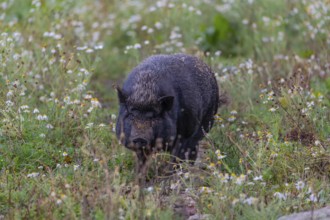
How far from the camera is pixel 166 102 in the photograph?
6406 millimetres

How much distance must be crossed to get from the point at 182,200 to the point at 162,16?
5.89 m

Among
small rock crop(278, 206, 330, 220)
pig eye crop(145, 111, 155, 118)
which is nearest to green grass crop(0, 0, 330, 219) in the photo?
small rock crop(278, 206, 330, 220)

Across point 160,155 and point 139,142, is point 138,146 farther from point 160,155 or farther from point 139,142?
point 160,155

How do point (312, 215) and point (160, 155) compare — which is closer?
point (312, 215)

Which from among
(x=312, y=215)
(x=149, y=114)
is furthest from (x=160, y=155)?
(x=312, y=215)

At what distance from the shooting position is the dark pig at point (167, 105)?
6.32 meters

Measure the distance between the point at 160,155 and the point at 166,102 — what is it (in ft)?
1.96

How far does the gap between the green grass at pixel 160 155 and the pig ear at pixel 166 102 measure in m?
0.43

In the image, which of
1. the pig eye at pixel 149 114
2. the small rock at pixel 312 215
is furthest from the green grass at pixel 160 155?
the pig eye at pixel 149 114

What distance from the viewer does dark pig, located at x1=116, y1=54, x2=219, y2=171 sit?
20.7 ft

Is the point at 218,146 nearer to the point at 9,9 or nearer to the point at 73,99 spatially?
the point at 73,99

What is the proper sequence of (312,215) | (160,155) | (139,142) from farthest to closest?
(160,155), (139,142), (312,215)

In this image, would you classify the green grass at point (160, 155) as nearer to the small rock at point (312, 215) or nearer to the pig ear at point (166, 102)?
the small rock at point (312, 215)

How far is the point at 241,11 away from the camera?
11.4 meters
